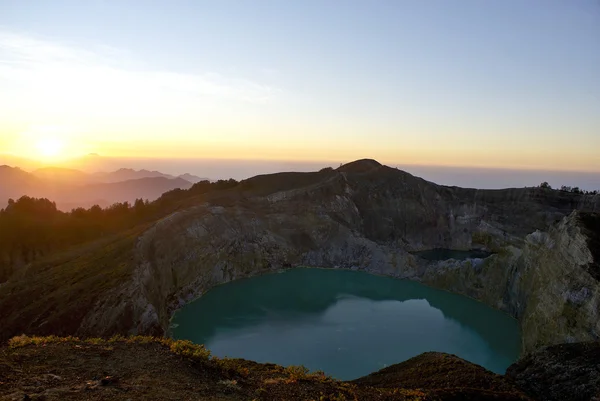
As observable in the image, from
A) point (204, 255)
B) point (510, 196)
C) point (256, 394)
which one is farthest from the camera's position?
point (510, 196)

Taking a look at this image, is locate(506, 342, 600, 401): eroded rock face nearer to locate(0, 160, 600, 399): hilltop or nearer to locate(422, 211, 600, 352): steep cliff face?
locate(0, 160, 600, 399): hilltop

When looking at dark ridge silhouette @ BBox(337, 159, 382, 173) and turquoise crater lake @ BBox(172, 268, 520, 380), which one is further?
dark ridge silhouette @ BBox(337, 159, 382, 173)

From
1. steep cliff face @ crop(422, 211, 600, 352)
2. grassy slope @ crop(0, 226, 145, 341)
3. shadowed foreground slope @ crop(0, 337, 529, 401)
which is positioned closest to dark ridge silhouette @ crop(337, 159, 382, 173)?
steep cliff face @ crop(422, 211, 600, 352)

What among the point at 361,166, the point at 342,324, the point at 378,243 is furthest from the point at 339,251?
the point at 361,166

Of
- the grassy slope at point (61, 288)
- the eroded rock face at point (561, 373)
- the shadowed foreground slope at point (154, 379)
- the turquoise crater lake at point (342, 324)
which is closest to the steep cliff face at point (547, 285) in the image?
Answer: the turquoise crater lake at point (342, 324)

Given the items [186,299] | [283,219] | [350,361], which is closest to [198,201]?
[283,219]

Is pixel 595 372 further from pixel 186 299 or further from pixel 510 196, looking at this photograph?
pixel 510 196

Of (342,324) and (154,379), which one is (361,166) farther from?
(154,379)
